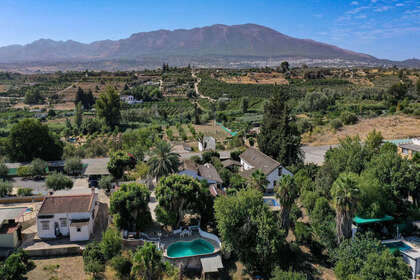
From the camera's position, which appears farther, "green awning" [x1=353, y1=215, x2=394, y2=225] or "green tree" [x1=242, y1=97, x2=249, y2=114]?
"green tree" [x1=242, y1=97, x2=249, y2=114]

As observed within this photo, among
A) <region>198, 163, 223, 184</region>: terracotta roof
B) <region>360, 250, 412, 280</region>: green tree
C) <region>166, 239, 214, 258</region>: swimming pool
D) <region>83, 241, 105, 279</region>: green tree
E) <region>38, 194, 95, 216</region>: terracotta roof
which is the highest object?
<region>38, 194, 95, 216</region>: terracotta roof

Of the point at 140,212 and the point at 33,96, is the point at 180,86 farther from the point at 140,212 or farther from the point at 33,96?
the point at 140,212

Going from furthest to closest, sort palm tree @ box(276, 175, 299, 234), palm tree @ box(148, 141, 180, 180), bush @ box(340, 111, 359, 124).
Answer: bush @ box(340, 111, 359, 124) → palm tree @ box(148, 141, 180, 180) → palm tree @ box(276, 175, 299, 234)

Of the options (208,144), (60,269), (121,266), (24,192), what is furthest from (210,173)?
(24,192)

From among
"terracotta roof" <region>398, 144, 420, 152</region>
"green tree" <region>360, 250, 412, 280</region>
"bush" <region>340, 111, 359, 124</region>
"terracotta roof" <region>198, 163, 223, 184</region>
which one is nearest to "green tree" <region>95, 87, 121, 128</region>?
"terracotta roof" <region>198, 163, 223, 184</region>

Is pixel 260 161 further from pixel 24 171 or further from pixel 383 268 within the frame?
pixel 24 171

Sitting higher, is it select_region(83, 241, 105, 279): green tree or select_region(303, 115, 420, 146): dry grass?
select_region(303, 115, 420, 146): dry grass

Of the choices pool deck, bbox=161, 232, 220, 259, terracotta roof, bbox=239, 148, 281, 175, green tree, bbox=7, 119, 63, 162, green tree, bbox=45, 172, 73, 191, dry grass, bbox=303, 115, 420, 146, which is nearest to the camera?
pool deck, bbox=161, 232, 220, 259

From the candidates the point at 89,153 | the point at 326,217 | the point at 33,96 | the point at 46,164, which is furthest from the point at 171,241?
the point at 33,96

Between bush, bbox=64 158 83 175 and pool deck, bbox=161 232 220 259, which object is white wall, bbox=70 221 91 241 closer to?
pool deck, bbox=161 232 220 259
